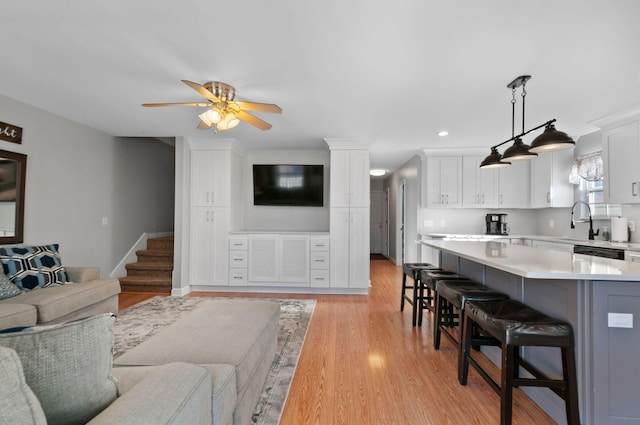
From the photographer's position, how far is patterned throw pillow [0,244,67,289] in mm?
2711

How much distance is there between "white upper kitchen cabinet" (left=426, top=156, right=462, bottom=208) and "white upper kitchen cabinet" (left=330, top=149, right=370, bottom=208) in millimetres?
1338

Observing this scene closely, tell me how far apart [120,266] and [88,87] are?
120 inches

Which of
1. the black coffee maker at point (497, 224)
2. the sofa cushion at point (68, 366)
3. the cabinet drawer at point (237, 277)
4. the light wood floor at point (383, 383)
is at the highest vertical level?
the black coffee maker at point (497, 224)

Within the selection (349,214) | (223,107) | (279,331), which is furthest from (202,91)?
(349,214)

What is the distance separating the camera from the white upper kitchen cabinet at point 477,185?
5102 mm

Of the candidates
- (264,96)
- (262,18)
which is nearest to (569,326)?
(262,18)

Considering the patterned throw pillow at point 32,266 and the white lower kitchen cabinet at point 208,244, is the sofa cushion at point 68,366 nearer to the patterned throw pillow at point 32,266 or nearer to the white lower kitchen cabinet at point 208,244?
the patterned throw pillow at point 32,266

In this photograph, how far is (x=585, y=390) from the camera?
162 cm

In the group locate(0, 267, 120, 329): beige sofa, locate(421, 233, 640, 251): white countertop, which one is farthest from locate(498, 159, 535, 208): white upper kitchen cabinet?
locate(0, 267, 120, 329): beige sofa

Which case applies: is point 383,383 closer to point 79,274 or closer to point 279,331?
point 279,331

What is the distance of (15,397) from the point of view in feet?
1.99

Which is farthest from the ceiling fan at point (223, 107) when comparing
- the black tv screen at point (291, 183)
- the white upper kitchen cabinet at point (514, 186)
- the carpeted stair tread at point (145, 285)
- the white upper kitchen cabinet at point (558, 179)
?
the white upper kitchen cabinet at point (558, 179)

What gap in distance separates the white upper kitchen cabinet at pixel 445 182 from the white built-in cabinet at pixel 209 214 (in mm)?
3382

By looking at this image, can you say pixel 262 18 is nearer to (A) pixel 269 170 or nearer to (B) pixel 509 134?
(A) pixel 269 170
